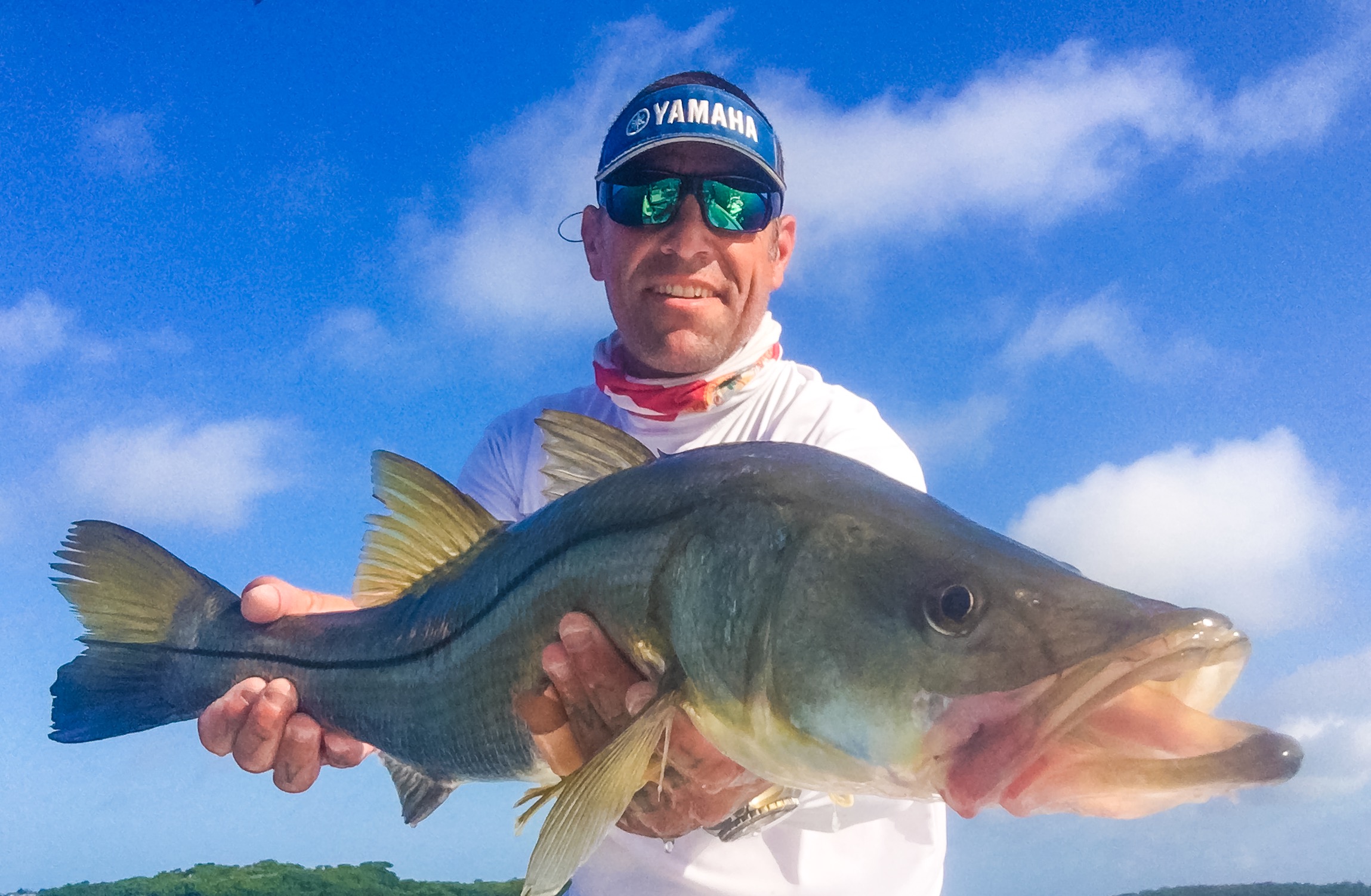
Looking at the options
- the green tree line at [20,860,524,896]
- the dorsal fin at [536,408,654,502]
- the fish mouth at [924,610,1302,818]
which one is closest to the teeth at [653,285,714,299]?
the dorsal fin at [536,408,654,502]

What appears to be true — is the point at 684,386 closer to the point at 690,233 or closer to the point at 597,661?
the point at 690,233

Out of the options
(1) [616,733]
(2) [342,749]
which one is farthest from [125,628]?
(1) [616,733]

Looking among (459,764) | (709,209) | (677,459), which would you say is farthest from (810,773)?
(709,209)

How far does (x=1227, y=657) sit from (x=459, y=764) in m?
2.57

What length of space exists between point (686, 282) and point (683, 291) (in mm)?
55

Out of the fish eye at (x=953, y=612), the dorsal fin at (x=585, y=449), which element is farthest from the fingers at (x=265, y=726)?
the fish eye at (x=953, y=612)

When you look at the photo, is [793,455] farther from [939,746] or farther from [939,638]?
[939,746]

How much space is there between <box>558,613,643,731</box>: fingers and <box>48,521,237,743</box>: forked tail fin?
2.10 meters

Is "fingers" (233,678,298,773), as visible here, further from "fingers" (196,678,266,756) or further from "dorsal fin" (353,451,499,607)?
"dorsal fin" (353,451,499,607)

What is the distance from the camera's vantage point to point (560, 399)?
19.0 ft

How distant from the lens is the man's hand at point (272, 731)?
3.92 m

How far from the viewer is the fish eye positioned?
224cm

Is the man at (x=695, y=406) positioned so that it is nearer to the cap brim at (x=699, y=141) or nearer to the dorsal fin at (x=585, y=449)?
the cap brim at (x=699, y=141)

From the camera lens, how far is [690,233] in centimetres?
541
